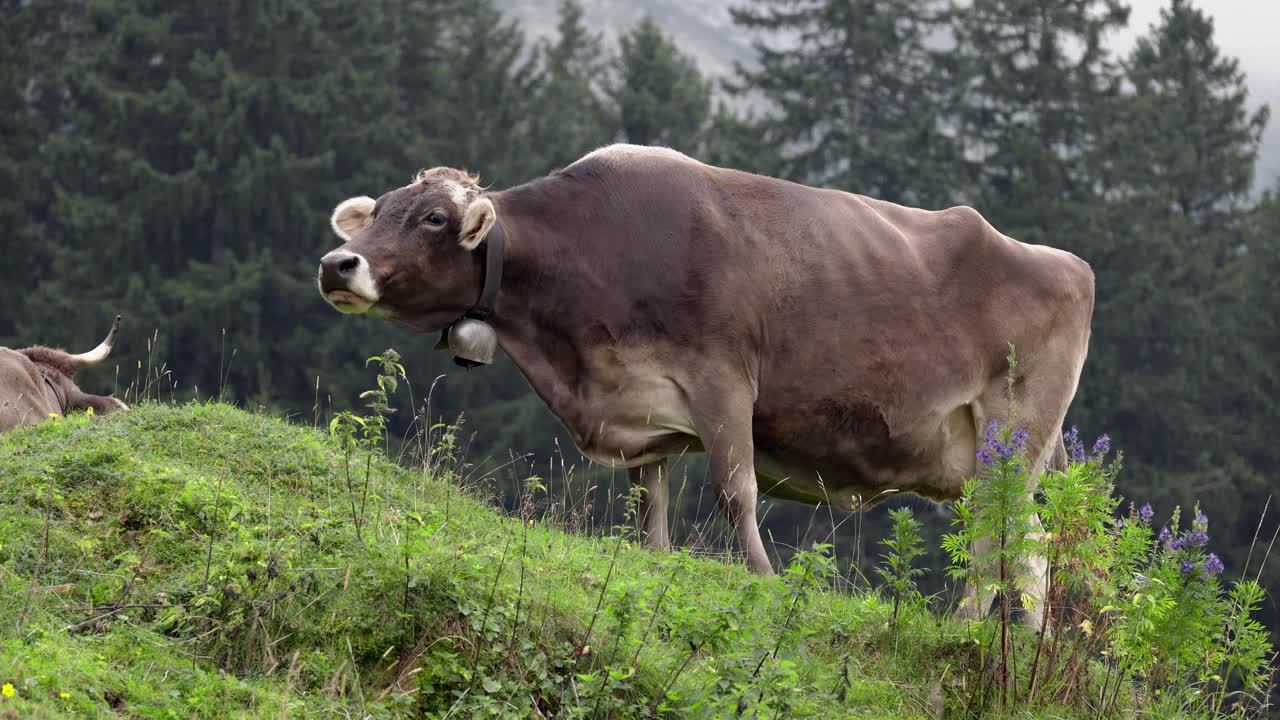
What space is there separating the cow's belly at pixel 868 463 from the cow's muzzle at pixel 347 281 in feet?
7.83

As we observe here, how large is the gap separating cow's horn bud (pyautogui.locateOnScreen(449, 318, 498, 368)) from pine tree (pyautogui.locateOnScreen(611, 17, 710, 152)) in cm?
3648

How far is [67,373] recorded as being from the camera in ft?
40.8

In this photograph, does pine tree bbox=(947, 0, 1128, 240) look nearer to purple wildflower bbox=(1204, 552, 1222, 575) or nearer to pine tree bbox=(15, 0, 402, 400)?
pine tree bbox=(15, 0, 402, 400)

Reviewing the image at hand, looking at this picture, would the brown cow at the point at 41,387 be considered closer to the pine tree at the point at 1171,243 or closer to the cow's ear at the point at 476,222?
the cow's ear at the point at 476,222

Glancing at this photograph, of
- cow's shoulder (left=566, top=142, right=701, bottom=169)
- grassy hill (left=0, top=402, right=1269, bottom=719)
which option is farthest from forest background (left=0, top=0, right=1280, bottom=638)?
grassy hill (left=0, top=402, right=1269, bottom=719)

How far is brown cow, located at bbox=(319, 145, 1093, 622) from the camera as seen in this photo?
8.14 meters

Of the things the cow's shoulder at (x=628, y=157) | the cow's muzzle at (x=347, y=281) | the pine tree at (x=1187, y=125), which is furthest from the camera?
the pine tree at (x=1187, y=125)

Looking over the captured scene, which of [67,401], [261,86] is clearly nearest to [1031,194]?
[261,86]

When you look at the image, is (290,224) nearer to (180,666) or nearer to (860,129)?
(860,129)

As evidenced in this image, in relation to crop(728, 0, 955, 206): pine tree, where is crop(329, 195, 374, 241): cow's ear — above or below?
above

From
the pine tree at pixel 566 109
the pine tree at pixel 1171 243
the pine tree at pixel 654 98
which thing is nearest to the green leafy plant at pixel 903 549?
the pine tree at pixel 1171 243

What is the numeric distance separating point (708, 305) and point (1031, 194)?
3619cm

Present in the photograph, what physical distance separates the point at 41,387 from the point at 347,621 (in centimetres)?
683

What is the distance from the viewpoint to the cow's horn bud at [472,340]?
27.0 feet
